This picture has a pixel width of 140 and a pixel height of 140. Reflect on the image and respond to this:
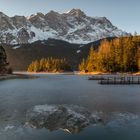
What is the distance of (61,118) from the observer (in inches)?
1570

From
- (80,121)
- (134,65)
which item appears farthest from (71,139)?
(134,65)

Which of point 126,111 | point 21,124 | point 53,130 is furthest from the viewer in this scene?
point 126,111

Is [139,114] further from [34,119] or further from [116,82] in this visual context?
[116,82]

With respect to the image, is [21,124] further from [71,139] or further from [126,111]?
[126,111]

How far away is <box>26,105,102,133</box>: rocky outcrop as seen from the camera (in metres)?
35.7

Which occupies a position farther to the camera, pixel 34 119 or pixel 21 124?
pixel 34 119

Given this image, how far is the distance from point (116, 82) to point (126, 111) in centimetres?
7599

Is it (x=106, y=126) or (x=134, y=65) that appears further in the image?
(x=134, y=65)

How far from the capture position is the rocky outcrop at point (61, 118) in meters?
35.7

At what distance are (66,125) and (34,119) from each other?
18.9 ft

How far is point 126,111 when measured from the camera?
45781 mm

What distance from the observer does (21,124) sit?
3675 centimetres

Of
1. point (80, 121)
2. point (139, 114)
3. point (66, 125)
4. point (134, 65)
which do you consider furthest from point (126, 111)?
point (134, 65)

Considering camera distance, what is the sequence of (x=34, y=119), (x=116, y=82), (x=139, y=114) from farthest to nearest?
(x=116, y=82), (x=139, y=114), (x=34, y=119)
